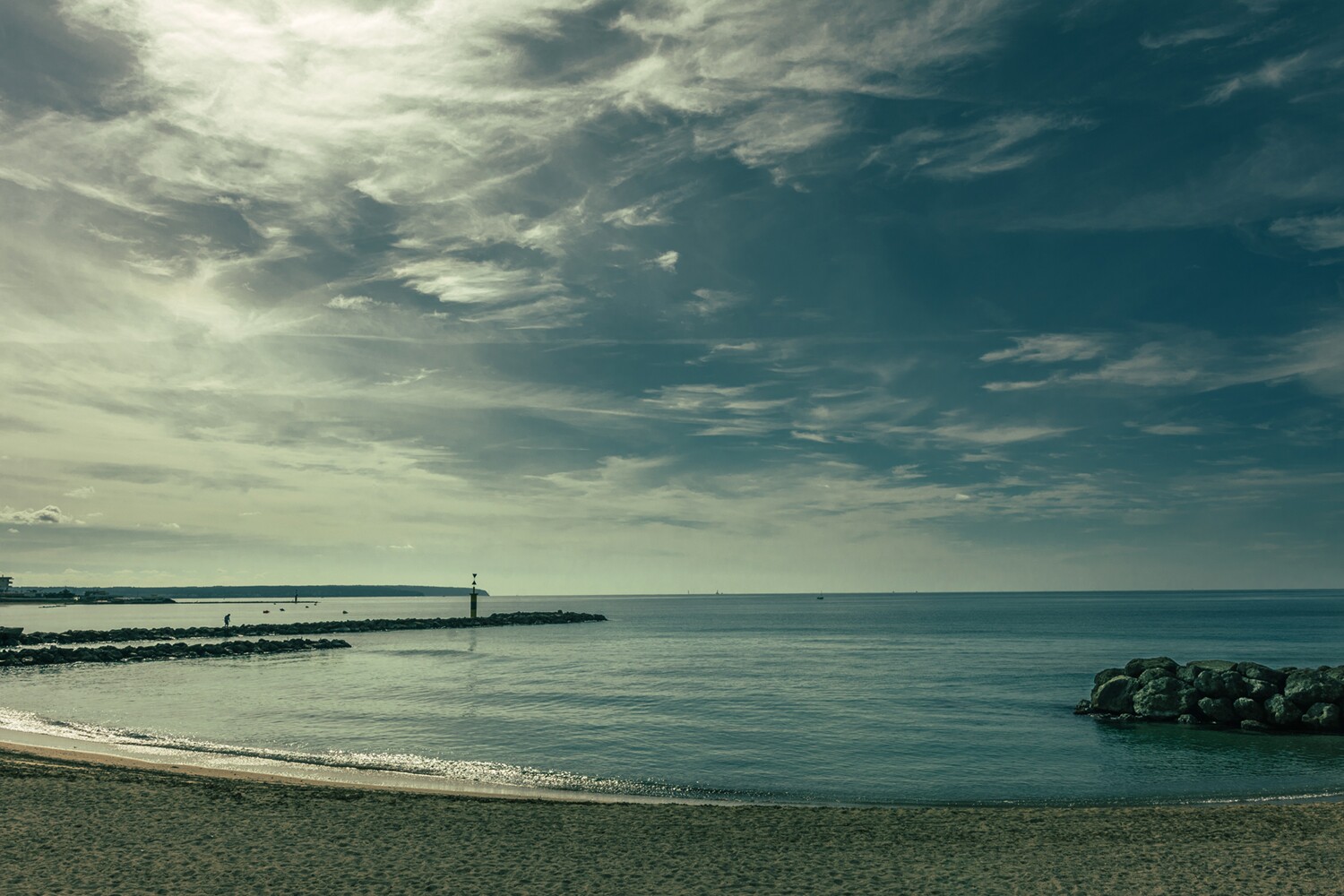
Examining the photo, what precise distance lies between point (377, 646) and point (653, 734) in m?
59.0

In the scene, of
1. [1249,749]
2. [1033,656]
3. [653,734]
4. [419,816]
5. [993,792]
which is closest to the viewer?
[419,816]

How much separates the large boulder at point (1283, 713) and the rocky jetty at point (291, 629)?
86497 millimetres

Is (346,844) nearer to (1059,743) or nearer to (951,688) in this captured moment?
(1059,743)

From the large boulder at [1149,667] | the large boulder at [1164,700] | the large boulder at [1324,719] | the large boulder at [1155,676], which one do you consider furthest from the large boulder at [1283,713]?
the large boulder at [1149,667]

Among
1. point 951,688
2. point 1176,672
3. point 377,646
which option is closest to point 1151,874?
point 1176,672

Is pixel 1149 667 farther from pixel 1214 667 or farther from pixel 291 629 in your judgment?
pixel 291 629

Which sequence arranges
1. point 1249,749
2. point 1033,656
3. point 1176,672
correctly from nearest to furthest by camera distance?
point 1249,749 < point 1176,672 < point 1033,656

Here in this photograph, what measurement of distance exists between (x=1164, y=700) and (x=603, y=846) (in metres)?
27.8

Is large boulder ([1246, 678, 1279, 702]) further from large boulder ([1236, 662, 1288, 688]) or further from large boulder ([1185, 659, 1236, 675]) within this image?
large boulder ([1185, 659, 1236, 675])

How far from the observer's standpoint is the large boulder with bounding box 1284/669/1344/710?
3008 cm

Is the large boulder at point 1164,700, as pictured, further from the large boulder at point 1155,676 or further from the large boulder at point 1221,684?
the large boulder at point 1221,684

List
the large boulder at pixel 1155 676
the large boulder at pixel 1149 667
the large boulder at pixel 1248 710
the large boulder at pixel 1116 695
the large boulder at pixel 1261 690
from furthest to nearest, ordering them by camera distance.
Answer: the large boulder at pixel 1149 667
the large boulder at pixel 1155 676
the large boulder at pixel 1116 695
the large boulder at pixel 1261 690
the large boulder at pixel 1248 710

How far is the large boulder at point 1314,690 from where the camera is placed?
98.7ft

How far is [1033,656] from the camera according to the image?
207 ft
